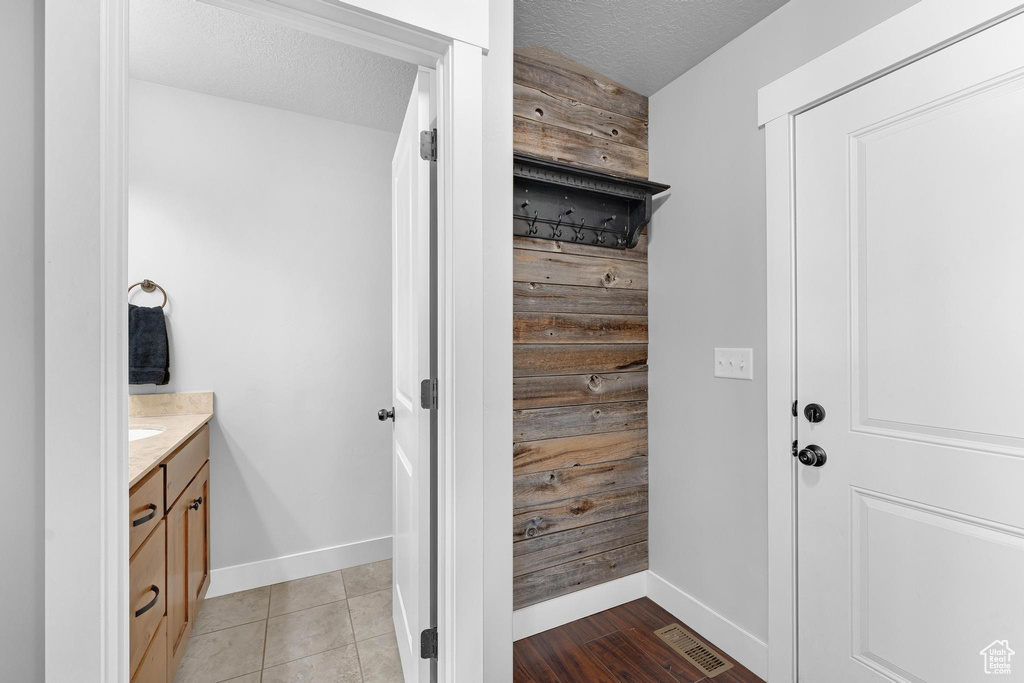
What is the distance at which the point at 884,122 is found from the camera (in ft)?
4.26

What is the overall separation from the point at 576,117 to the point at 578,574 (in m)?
1.98

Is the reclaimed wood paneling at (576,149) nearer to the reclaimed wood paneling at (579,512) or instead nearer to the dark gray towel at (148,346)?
the reclaimed wood paneling at (579,512)

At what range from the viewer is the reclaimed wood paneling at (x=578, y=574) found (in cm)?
185

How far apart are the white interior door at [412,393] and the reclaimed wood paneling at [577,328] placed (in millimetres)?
457

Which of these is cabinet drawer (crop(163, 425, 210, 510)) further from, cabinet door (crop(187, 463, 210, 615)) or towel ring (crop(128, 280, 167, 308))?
towel ring (crop(128, 280, 167, 308))

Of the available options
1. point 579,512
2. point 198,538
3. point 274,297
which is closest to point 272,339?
point 274,297

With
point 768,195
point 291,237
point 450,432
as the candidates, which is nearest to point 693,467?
point 768,195

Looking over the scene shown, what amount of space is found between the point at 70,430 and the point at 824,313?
1.89 m

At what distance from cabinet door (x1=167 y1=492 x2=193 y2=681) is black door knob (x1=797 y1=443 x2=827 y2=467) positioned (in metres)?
2.06

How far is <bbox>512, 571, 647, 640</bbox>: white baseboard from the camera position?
1837mm

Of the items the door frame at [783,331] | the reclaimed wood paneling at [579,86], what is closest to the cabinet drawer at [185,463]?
the reclaimed wood paneling at [579,86]

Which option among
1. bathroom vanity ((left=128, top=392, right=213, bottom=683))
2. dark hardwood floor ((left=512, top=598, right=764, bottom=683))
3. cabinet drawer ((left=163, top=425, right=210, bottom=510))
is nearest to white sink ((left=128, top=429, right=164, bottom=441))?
bathroom vanity ((left=128, top=392, right=213, bottom=683))

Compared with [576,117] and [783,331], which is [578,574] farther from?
[576,117]

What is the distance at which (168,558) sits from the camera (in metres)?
1.48
